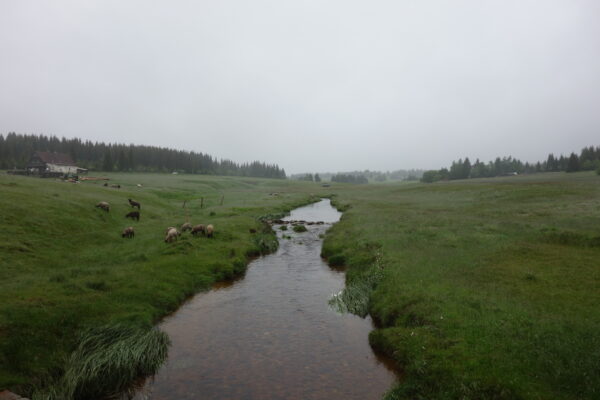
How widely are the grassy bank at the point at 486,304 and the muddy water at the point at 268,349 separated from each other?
1.64 m

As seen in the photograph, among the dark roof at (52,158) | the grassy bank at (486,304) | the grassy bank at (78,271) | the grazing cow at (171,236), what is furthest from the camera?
the dark roof at (52,158)

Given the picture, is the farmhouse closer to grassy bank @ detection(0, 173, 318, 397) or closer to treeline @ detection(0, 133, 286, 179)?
treeline @ detection(0, 133, 286, 179)

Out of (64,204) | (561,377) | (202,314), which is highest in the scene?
(64,204)

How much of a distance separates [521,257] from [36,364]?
26534mm

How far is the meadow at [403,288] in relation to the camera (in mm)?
11406

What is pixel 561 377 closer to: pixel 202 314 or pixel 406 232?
pixel 202 314

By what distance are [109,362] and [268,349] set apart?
6256 millimetres

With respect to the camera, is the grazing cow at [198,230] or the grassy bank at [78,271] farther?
the grazing cow at [198,230]

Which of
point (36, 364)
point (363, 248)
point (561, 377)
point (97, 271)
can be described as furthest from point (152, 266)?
point (561, 377)

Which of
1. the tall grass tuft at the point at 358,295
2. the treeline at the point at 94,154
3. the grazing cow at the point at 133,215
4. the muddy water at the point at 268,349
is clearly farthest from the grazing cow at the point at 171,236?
the treeline at the point at 94,154

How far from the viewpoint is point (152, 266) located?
2341 cm

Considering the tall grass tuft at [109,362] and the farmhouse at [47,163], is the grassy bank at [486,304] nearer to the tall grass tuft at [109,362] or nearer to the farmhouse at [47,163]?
the tall grass tuft at [109,362]

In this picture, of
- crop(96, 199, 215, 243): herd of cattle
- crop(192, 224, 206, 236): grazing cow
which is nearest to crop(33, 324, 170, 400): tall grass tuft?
crop(96, 199, 215, 243): herd of cattle

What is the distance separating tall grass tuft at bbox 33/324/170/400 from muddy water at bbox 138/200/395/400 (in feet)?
2.33
